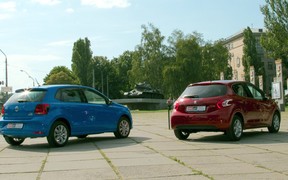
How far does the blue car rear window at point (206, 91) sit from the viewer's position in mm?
12297

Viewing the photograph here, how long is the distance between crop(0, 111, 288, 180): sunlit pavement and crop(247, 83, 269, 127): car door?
135 cm

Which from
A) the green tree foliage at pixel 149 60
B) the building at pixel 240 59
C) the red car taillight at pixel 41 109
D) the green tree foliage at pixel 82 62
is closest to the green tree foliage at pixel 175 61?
the green tree foliage at pixel 149 60

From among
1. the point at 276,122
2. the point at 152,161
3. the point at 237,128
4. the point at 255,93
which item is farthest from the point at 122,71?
the point at 152,161

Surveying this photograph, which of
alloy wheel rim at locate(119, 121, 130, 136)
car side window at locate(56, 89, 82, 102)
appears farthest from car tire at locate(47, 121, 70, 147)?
alloy wheel rim at locate(119, 121, 130, 136)

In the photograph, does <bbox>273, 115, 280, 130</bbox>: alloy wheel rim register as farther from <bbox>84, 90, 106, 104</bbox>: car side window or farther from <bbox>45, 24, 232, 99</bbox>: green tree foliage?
<bbox>45, 24, 232, 99</bbox>: green tree foliage

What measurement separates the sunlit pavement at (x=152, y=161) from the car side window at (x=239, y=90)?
55.8 inches

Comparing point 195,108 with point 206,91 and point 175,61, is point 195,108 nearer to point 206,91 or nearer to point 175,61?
point 206,91

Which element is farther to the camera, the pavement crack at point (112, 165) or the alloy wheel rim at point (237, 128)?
the alloy wheel rim at point (237, 128)

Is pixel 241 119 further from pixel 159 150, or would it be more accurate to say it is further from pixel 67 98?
pixel 67 98

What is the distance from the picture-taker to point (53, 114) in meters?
11.6

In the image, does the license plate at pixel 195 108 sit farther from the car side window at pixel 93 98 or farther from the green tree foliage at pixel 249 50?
the green tree foliage at pixel 249 50

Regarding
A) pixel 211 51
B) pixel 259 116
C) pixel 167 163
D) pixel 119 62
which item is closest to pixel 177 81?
pixel 211 51

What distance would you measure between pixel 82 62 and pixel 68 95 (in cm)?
9167

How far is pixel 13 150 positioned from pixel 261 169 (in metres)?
6.65
